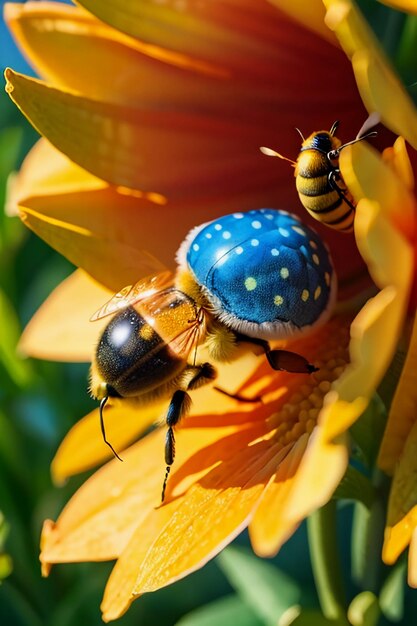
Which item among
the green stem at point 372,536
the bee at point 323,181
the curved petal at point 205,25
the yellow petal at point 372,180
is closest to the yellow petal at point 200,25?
the curved petal at point 205,25

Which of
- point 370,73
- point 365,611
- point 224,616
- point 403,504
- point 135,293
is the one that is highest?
point 370,73

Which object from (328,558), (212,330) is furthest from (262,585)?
(212,330)

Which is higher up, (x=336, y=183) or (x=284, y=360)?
(x=336, y=183)

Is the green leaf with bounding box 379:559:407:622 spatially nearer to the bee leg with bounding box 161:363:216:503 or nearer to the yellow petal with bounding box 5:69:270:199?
the bee leg with bounding box 161:363:216:503

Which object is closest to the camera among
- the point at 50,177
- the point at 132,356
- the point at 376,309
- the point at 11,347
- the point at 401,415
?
the point at 376,309

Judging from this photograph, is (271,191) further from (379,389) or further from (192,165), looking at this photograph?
(379,389)

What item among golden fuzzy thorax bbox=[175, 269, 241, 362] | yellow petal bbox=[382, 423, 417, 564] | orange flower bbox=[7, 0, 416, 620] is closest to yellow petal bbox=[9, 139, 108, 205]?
orange flower bbox=[7, 0, 416, 620]

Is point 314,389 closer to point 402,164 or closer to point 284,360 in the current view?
point 284,360

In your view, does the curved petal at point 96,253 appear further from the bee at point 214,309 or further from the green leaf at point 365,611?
the green leaf at point 365,611
